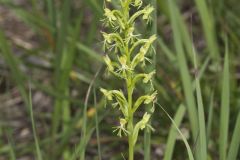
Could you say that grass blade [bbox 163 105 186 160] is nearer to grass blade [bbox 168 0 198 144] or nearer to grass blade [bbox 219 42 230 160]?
grass blade [bbox 168 0 198 144]

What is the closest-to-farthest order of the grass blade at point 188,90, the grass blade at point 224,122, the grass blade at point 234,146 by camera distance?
the grass blade at point 234,146, the grass blade at point 224,122, the grass blade at point 188,90

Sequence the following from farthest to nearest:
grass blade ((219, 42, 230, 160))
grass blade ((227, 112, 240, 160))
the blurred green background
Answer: the blurred green background
grass blade ((219, 42, 230, 160))
grass blade ((227, 112, 240, 160))

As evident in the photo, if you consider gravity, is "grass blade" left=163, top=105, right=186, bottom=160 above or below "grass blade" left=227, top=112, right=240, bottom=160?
below

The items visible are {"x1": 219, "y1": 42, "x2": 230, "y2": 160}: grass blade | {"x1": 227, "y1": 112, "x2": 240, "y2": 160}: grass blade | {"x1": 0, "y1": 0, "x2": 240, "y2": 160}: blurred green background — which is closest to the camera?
{"x1": 227, "y1": 112, "x2": 240, "y2": 160}: grass blade

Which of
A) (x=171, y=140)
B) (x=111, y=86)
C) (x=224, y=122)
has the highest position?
(x=224, y=122)

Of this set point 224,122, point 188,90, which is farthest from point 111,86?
point 224,122

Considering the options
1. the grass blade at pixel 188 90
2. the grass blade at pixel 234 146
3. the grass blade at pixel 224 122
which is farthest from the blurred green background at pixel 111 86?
the grass blade at pixel 234 146

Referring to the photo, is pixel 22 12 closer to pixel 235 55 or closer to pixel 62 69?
pixel 62 69

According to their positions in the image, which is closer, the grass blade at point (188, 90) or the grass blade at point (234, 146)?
the grass blade at point (234, 146)

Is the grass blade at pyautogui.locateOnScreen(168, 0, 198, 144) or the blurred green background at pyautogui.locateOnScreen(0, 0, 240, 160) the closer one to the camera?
the grass blade at pyautogui.locateOnScreen(168, 0, 198, 144)

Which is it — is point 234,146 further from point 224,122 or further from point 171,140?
point 171,140

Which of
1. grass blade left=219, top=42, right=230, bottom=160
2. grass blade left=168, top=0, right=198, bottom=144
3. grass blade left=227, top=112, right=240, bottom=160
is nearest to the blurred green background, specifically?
grass blade left=168, top=0, right=198, bottom=144

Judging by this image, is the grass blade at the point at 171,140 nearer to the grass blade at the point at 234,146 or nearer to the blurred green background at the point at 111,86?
the blurred green background at the point at 111,86
